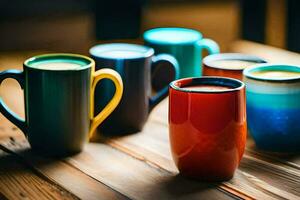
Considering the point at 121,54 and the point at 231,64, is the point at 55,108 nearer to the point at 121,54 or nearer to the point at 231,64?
Answer: the point at 121,54

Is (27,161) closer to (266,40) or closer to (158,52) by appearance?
(158,52)

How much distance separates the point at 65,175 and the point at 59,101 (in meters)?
0.10

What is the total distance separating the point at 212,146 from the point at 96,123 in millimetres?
205

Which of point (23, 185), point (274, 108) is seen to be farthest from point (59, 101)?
point (274, 108)

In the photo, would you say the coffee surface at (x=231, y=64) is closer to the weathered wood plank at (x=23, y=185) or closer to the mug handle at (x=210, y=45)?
the mug handle at (x=210, y=45)

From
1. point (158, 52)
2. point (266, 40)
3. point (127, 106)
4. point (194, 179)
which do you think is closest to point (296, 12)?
point (266, 40)

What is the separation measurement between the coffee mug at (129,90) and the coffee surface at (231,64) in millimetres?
79

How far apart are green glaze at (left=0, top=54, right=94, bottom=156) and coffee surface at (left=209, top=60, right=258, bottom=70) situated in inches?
8.6

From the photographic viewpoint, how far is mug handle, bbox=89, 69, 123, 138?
832 mm

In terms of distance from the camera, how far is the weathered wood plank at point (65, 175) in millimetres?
708

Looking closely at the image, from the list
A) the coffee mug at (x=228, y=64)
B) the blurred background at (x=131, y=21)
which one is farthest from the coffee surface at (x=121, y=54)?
the blurred background at (x=131, y=21)

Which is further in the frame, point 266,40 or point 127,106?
point 266,40

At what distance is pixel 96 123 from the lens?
852 mm

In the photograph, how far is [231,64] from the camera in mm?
951
